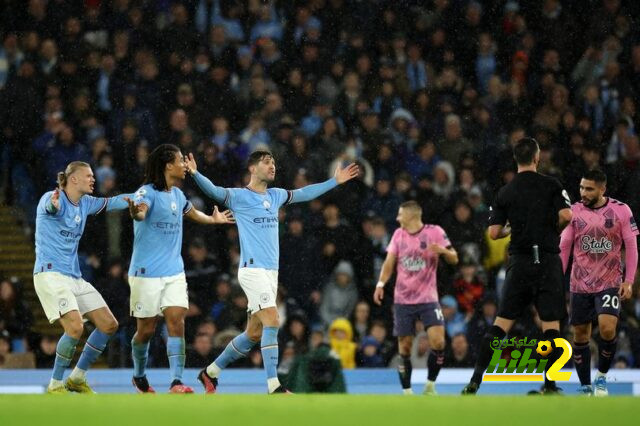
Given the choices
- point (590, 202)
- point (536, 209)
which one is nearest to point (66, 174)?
point (536, 209)

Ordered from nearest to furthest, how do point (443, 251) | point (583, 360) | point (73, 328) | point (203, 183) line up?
point (73, 328) → point (203, 183) → point (583, 360) → point (443, 251)

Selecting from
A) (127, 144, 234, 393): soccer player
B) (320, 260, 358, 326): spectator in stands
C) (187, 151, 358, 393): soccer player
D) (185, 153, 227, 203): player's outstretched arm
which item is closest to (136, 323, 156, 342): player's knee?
(127, 144, 234, 393): soccer player

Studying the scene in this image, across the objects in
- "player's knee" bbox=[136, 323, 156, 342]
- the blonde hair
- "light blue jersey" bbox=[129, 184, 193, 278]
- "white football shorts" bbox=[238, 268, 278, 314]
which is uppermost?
the blonde hair

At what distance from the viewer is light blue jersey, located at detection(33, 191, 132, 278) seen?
956 centimetres

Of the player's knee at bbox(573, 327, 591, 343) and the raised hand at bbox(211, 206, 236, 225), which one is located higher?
the raised hand at bbox(211, 206, 236, 225)

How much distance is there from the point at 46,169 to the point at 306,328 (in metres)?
4.30

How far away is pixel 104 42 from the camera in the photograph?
17.0m

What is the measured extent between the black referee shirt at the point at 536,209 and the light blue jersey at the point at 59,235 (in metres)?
3.46

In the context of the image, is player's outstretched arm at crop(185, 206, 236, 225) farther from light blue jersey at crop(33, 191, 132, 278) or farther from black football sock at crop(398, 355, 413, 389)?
black football sock at crop(398, 355, 413, 389)

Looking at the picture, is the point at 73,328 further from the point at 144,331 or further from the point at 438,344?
the point at 438,344

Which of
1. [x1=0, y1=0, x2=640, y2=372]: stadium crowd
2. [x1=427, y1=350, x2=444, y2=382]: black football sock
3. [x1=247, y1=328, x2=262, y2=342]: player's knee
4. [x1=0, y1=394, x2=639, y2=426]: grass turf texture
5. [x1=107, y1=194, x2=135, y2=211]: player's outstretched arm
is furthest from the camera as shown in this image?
[x1=0, y1=0, x2=640, y2=372]: stadium crowd

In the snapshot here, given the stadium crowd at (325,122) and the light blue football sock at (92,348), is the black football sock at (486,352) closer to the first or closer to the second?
the light blue football sock at (92,348)

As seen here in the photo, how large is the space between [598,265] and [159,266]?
3704 mm

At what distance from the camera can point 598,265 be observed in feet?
33.4
